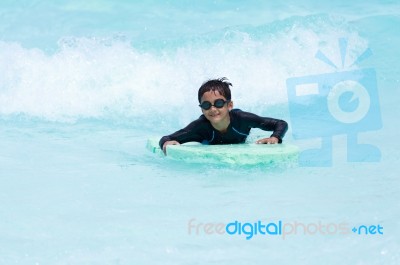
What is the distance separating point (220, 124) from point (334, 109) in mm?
2858

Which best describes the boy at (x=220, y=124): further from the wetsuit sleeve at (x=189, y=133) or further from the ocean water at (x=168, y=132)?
the ocean water at (x=168, y=132)

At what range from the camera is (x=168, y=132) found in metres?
6.56

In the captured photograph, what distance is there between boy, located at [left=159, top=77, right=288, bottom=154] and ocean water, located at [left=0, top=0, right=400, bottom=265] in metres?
0.29

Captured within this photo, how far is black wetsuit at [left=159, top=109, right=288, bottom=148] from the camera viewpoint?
196 inches

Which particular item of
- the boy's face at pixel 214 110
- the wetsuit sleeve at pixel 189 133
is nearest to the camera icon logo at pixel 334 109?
the boy's face at pixel 214 110

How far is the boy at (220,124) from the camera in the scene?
190 inches

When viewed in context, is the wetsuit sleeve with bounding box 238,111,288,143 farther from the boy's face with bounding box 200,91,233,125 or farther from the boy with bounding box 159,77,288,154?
the boy's face with bounding box 200,91,233,125

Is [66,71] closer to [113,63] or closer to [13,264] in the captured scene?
[113,63]

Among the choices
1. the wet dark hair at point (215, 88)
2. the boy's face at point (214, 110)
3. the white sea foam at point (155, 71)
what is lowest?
the boy's face at point (214, 110)

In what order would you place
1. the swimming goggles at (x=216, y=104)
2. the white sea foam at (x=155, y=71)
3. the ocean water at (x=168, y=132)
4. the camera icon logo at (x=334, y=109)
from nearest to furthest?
the ocean water at (x=168, y=132) → the swimming goggles at (x=216, y=104) → the camera icon logo at (x=334, y=109) → the white sea foam at (x=155, y=71)

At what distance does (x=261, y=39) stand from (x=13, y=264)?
6.95 metres

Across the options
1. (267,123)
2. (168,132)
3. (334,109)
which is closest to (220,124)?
(267,123)

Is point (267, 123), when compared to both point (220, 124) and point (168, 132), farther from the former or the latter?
point (168, 132)

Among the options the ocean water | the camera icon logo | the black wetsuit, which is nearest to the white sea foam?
the ocean water
